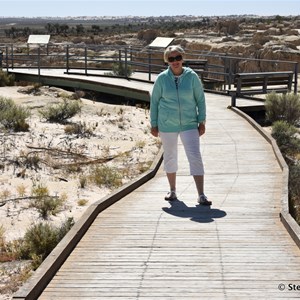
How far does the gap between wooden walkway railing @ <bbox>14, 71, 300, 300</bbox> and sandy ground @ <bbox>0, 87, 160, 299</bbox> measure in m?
1.22

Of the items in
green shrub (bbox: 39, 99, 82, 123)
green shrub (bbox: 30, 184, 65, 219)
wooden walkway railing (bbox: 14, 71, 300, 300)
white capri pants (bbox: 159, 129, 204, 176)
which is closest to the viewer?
wooden walkway railing (bbox: 14, 71, 300, 300)

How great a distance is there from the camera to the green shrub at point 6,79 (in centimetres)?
2502

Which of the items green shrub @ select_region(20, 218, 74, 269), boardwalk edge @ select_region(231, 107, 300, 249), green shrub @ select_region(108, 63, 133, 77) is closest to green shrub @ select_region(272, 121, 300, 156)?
boardwalk edge @ select_region(231, 107, 300, 249)

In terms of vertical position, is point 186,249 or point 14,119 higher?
point 186,249

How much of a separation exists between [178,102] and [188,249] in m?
1.95

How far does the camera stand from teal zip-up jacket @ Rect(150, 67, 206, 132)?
→ 730 centimetres

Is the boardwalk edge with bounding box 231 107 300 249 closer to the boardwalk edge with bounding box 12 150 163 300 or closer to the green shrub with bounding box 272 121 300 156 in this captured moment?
the boardwalk edge with bounding box 12 150 163 300

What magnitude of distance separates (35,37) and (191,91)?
23074mm

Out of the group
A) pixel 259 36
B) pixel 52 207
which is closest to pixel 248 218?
pixel 52 207

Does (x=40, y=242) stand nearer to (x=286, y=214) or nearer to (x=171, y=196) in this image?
(x=171, y=196)

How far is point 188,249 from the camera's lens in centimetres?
608

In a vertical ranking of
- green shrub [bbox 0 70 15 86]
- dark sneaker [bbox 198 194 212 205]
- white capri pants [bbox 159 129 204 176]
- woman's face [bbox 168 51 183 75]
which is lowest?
green shrub [bbox 0 70 15 86]

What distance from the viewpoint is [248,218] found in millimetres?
7117


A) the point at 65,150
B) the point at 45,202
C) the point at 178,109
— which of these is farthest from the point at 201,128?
the point at 65,150
